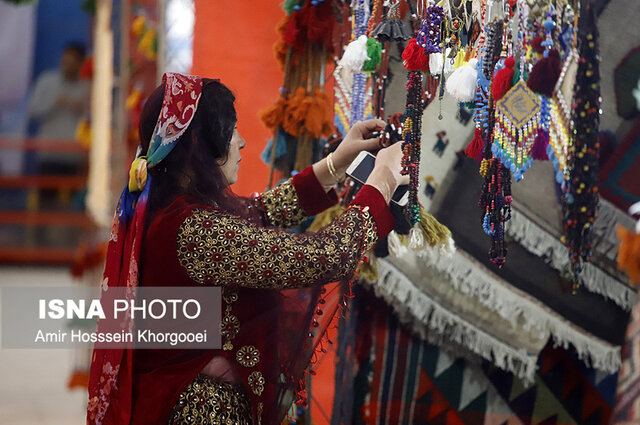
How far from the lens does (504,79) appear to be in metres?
1.56

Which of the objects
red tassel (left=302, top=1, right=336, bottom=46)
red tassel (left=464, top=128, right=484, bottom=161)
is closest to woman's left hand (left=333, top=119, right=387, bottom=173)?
red tassel (left=464, top=128, right=484, bottom=161)

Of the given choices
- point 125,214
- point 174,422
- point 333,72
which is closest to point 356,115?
point 333,72

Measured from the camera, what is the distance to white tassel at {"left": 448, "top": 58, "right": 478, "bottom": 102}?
5.25 ft

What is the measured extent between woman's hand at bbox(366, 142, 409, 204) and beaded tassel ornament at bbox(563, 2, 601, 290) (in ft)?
1.19

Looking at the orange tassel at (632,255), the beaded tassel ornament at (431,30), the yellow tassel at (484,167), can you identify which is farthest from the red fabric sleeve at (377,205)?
the orange tassel at (632,255)

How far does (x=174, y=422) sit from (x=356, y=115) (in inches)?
35.9

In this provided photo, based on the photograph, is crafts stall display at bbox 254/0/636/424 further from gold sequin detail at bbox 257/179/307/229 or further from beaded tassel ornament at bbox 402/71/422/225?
gold sequin detail at bbox 257/179/307/229

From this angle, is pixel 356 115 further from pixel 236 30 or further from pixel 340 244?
pixel 236 30

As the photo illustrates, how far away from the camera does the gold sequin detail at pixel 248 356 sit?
5.30 ft

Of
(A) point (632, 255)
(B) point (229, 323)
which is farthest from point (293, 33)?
(A) point (632, 255)

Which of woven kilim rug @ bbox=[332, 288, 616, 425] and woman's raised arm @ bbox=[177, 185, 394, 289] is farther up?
woman's raised arm @ bbox=[177, 185, 394, 289]

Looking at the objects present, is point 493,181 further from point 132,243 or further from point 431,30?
point 132,243

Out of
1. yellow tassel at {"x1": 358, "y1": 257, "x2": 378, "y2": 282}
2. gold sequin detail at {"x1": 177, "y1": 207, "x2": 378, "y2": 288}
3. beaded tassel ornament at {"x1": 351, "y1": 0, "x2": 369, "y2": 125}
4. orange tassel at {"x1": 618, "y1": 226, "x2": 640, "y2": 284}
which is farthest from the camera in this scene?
yellow tassel at {"x1": 358, "y1": 257, "x2": 378, "y2": 282}

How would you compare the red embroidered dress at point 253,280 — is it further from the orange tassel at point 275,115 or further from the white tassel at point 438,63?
the orange tassel at point 275,115
